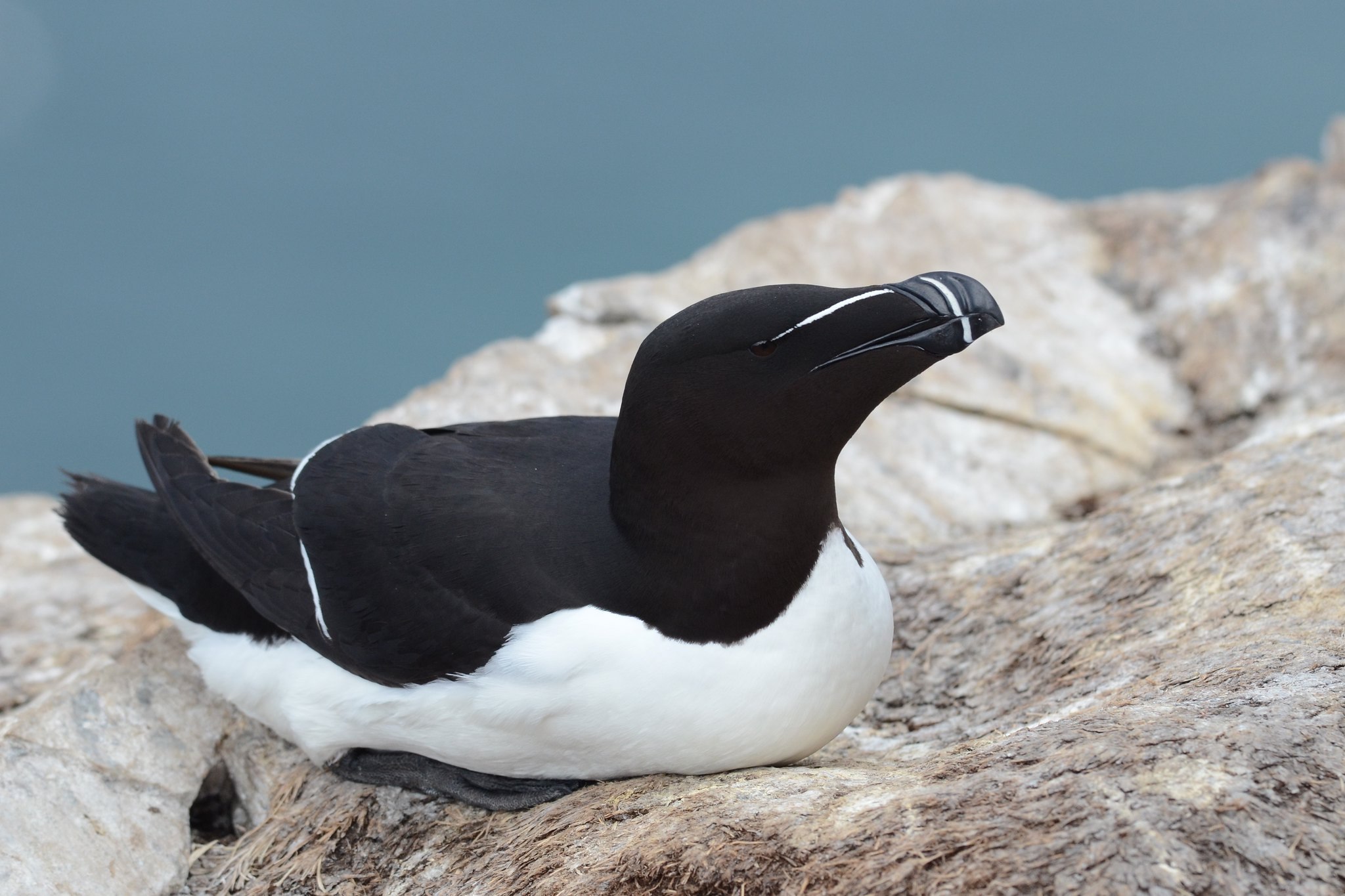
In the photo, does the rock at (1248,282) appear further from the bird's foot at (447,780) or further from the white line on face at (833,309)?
the bird's foot at (447,780)

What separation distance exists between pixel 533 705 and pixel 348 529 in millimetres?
734

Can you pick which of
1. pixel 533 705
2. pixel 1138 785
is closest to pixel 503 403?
pixel 533 705

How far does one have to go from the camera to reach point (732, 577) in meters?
2.99

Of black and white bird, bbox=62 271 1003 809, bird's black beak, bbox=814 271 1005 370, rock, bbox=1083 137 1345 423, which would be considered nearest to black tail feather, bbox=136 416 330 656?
black and white bird, bbox=62 271 1003 809

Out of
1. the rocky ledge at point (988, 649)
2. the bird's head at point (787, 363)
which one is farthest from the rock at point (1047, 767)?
the bird's head at point (787, 363)

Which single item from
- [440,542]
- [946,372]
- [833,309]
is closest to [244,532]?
[440,542]

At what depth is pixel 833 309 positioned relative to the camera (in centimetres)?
275

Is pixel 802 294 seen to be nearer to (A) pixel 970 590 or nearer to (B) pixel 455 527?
(B) pixel 455 527

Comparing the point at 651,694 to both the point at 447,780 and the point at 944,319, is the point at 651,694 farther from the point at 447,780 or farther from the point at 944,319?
the point at 944,319

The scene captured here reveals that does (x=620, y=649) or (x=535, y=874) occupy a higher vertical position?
(x=620, y=649)

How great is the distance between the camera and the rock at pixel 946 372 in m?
5.97

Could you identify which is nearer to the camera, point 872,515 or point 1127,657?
point 1127,657

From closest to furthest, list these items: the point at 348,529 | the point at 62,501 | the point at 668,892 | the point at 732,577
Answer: the point at 668,892, the point at 732,577, the point at 348,529, the point at 62,501

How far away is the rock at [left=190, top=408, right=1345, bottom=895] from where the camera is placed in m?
2.32
